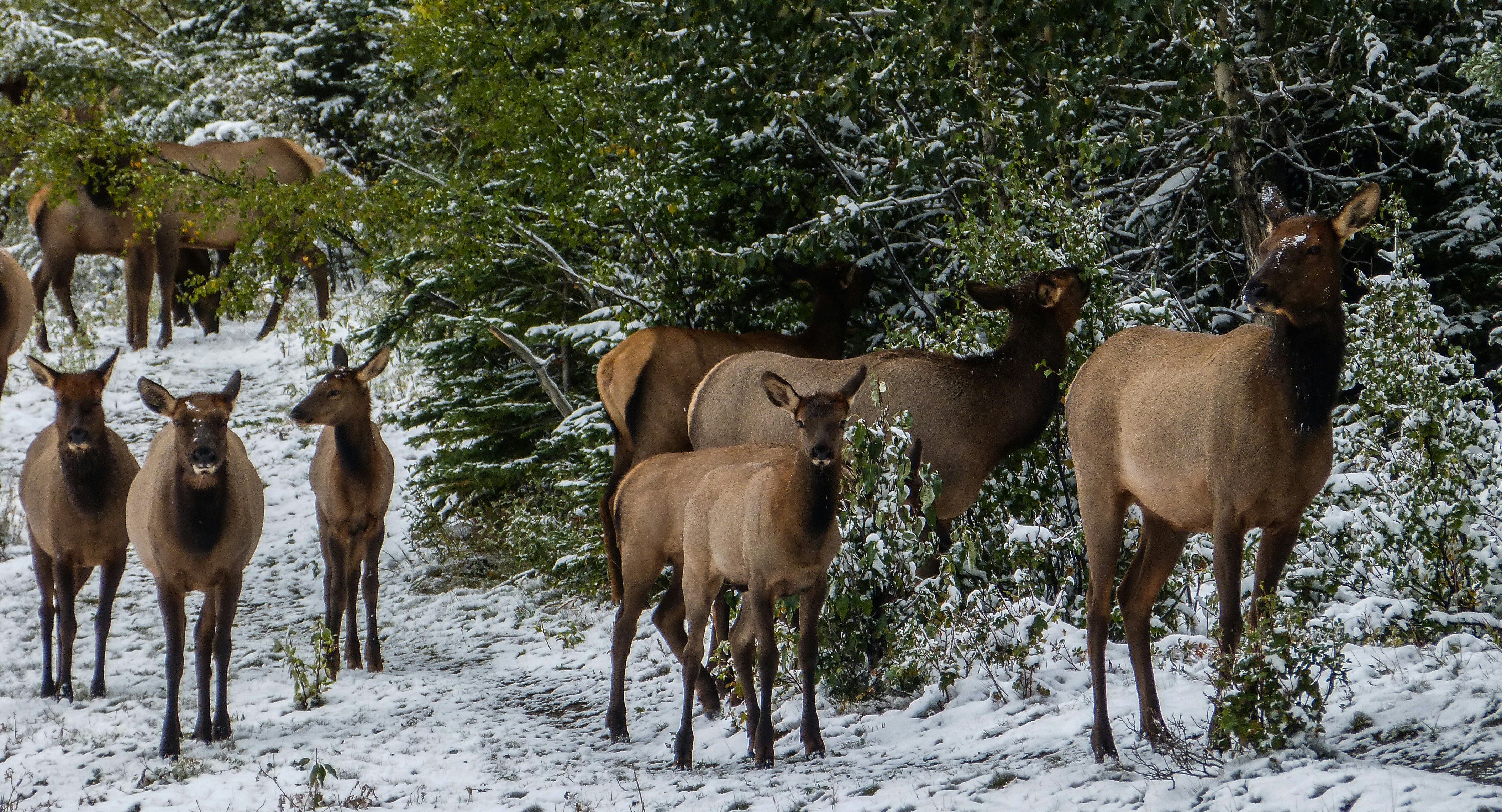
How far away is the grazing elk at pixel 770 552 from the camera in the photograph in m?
6.07

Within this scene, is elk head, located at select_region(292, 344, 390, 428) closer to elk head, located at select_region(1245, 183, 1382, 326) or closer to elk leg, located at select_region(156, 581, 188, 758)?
elk leg, located at select_region(156, 581, 188, 758)

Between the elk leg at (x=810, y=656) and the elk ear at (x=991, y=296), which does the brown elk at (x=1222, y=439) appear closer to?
the elk leg at (x=810, y=656)

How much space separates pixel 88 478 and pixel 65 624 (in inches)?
35.6

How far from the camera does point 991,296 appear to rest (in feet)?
26.0

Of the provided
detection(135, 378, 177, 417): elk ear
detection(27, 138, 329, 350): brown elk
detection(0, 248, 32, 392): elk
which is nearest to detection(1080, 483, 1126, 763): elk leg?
detection(135, 378, 177, 417): elk ear

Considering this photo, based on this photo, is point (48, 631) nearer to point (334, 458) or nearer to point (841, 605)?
point (334, 458)

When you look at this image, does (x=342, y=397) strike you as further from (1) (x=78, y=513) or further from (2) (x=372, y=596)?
(1) (x=78, y=513)

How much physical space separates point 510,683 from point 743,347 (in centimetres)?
303

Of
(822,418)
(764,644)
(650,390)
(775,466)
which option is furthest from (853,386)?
(650,390)

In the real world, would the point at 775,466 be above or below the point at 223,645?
above

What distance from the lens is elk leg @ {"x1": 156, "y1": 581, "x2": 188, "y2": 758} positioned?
22.6 feet

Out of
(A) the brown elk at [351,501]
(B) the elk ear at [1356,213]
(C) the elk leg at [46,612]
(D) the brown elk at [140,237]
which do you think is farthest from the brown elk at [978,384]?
(D) the brown elk at [140,237]

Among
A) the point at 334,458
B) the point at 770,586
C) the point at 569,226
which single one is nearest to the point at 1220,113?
the point at 770,586

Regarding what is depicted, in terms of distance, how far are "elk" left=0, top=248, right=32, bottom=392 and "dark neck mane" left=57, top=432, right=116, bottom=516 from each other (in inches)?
140
